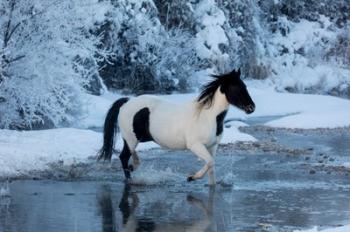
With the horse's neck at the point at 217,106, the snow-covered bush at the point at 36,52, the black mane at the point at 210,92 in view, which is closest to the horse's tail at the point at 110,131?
the black mane at the point at 210,92

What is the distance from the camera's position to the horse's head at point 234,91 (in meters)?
11.8

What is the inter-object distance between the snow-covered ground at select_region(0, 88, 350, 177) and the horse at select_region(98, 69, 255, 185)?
1.45 meters

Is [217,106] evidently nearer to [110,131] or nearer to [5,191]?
[110,131]

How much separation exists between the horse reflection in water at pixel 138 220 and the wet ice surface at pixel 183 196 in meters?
0.01

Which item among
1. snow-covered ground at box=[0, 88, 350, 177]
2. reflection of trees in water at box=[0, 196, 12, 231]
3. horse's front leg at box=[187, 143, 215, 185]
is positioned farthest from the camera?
snow-covered ground at box=[0, 88, 350, 177]

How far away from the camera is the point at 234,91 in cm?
1183

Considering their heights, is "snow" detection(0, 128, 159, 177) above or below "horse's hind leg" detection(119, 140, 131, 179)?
below

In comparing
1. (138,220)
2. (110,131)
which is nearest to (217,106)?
(110,131)

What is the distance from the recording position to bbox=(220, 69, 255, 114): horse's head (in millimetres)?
11820

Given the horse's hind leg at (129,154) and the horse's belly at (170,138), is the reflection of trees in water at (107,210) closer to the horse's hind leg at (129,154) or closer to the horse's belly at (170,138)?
the horse's hind leg at (129,154)

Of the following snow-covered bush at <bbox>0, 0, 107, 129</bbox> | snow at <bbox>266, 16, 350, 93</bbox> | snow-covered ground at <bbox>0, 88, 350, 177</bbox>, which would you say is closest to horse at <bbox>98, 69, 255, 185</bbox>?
snow-covered ground at <bbox>0, 88, 350, 177</bbox>

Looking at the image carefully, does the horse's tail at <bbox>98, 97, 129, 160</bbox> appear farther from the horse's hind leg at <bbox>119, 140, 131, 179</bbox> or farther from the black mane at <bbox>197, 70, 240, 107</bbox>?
the black mane at <bbox>197, 70, 240, 107</bbox>

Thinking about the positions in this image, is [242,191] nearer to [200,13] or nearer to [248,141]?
[248,141]

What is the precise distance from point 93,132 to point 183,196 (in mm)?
7065
